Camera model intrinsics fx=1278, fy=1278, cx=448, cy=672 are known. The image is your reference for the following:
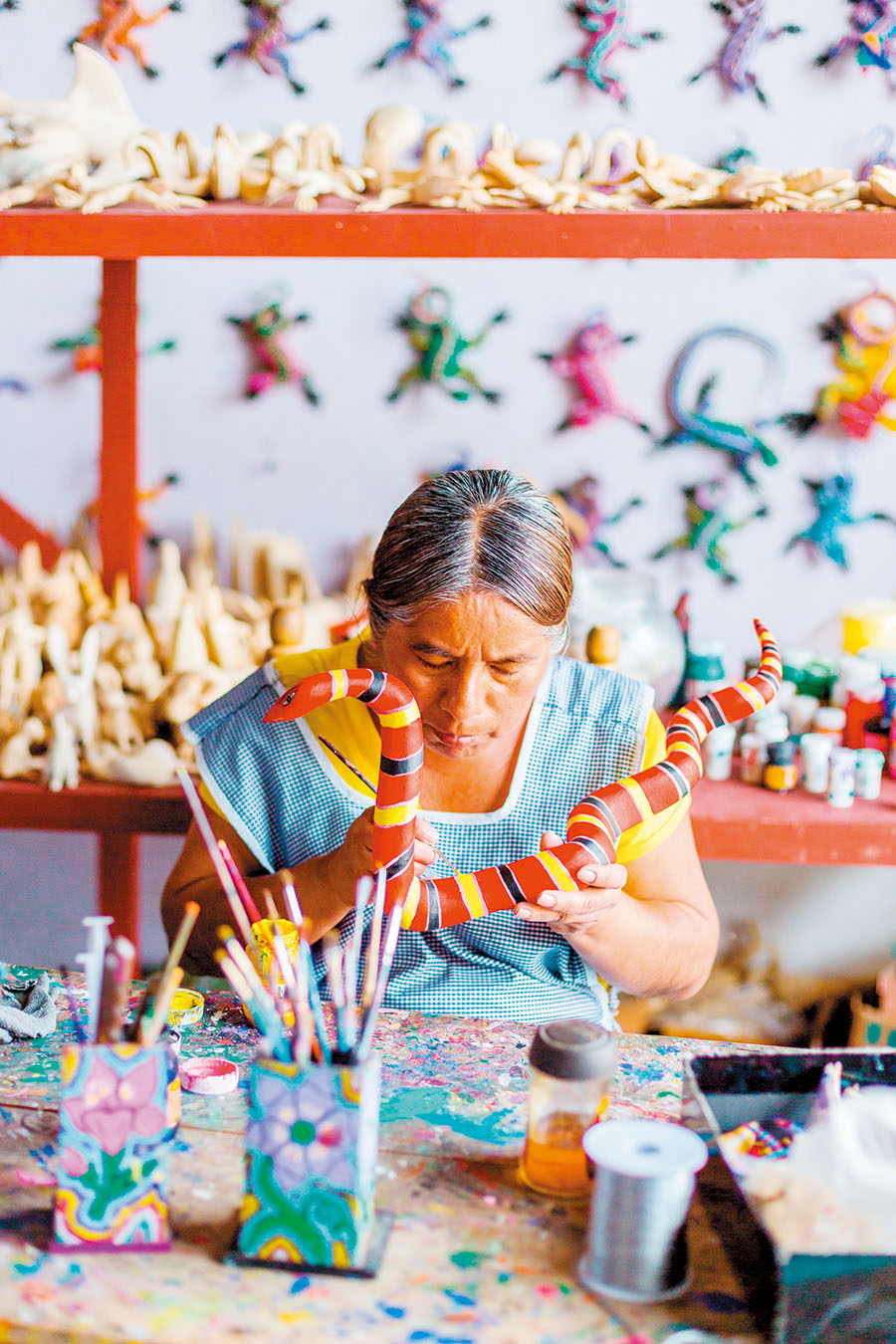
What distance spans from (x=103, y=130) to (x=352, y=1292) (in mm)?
1569

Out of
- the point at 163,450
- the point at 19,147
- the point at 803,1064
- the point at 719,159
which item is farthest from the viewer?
the point at 163,450

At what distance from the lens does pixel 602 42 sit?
2400 millimetres

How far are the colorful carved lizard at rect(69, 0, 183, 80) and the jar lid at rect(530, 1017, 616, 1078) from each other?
2.18 metres

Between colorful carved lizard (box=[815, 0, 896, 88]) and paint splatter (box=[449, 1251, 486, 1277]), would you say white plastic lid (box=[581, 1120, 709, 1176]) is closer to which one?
paint splatter (box=[449, 1251, 486, 1277])

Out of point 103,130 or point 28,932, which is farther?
point 28,932

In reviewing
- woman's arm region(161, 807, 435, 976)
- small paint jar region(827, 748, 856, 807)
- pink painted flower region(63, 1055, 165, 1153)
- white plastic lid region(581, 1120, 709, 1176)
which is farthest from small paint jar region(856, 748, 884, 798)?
pink painted flower region(63, 1055, 165, 1153)

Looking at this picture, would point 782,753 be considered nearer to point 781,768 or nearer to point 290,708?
point 781,768

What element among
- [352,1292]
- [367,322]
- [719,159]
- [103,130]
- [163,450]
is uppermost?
[719,159]

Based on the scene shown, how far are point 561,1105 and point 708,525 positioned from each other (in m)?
1.78

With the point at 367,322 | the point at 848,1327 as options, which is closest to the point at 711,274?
the point at 367,322

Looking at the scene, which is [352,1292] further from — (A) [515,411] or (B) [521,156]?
(A) [515,411]

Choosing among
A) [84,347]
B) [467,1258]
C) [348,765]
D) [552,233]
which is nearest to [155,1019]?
[467,1258]

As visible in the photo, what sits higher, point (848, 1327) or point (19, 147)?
point (19, 147)

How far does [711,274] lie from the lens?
8.26 ft
